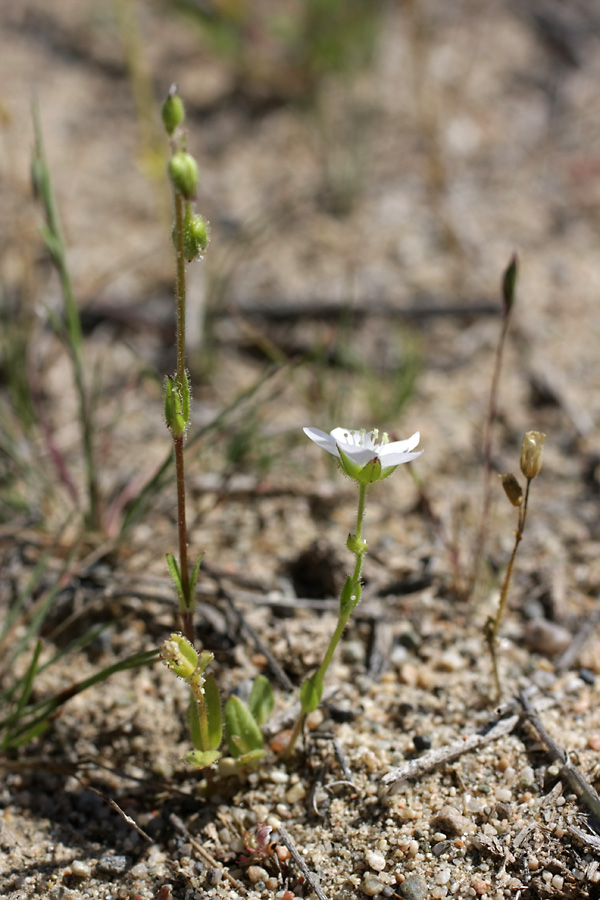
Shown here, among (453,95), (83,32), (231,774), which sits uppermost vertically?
(83,32)

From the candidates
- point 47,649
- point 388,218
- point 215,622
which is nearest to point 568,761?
point 215,622

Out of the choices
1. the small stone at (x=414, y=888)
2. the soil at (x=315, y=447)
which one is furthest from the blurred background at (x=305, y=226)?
the small stone at (x=414, y=888)

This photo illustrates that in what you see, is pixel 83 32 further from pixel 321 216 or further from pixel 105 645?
pixel 105 645

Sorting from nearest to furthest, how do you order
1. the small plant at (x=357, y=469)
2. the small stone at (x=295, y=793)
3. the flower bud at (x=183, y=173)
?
the flower bud at (x=183, y=173)
the small plant at (x=357, y=469)
the small stone at (x=295, y=793)

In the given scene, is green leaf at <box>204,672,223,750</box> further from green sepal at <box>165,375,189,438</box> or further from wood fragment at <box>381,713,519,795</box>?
green sepal at <box>165,375,189,438</box>

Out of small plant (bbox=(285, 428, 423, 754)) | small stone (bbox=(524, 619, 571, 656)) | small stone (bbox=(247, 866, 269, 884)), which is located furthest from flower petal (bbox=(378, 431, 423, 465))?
small stone (bbox=(247, 866, 269, 884))

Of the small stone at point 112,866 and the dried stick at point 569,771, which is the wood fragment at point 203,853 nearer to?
the small stone at point 112,866

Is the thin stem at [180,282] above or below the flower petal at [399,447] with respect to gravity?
above
